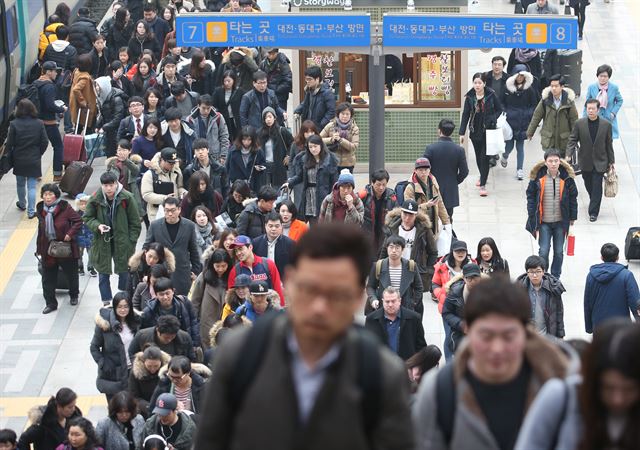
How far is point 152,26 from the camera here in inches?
930

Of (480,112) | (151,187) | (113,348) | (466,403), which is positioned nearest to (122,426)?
(113,348)

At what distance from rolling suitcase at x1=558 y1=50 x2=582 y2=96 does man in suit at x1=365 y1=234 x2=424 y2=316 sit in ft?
31.1

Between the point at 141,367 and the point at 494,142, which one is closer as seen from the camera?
the point at 141,367

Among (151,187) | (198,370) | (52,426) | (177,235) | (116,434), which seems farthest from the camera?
(151,187)

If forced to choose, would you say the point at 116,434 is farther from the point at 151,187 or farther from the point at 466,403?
the point at 466,403

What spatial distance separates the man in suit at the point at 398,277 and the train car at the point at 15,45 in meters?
9.71

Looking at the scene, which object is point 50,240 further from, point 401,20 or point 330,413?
point 330,413

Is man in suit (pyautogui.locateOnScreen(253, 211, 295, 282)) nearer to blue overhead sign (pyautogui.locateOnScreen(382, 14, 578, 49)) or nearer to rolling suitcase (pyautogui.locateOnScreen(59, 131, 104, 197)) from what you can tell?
blue overhead sign (pyautogui.locateOnScreen(382, 14, 578, 49))

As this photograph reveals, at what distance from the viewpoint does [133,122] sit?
18.2 m

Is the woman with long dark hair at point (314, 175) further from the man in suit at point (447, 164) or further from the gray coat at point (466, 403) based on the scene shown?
the gray coat at point (466, 403)

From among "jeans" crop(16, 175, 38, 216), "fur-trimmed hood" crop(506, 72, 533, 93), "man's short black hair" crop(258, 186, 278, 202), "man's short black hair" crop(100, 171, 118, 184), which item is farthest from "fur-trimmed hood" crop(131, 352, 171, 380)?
"fur-trimmed hood" crop(506, 72, 533, 93)

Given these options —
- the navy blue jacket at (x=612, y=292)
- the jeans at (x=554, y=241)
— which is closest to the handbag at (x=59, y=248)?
the jeans at (x=554, y=241)

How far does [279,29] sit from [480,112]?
4.39 m

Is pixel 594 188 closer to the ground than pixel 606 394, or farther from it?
closer to the ground
